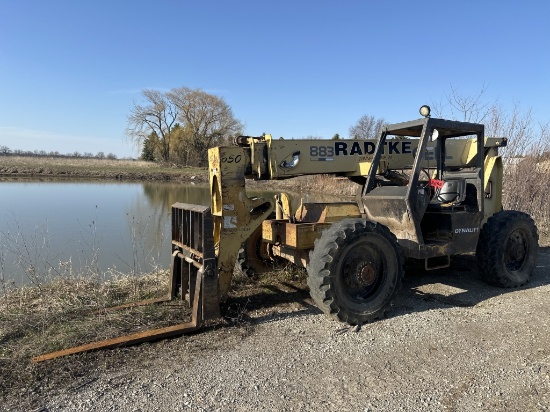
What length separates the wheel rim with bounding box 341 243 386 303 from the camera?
5.23 meters

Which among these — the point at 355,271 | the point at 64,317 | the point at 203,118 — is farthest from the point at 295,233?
the point at 203,118

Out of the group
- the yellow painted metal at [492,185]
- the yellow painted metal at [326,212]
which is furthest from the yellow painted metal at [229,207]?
the yellow painted metal at [492,185]

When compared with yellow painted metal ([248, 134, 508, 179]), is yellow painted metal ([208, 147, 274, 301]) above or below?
below

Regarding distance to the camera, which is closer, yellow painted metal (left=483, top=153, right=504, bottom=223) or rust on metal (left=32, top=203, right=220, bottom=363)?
rust on metal (left=32, top=203, right=220, bottom=363)

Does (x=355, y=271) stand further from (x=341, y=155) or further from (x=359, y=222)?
(x=341, y=155)

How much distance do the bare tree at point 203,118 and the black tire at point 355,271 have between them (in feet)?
161

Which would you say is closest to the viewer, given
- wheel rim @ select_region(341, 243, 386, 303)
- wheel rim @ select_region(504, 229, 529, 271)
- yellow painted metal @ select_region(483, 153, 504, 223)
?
wheel rim @ select_region(341, 243, 386, 303)

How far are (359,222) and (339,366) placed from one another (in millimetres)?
1773

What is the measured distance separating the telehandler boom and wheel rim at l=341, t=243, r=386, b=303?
13mm

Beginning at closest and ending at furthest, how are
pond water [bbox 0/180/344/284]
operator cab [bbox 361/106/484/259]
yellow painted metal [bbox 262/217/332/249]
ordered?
yellow painted metal [bbox 262/217/332/249] < operator cab [bbox 361/106/484/259] < pond water [bbox 0/180/344/284]

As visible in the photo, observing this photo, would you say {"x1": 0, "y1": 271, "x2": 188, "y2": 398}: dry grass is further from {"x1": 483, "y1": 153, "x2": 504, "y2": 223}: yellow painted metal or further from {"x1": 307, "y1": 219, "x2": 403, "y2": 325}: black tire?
{"x1": 483, "y1": 153, "x2": 504, "y2": 223}: yellow painted metal

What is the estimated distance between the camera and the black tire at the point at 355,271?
4977 mm

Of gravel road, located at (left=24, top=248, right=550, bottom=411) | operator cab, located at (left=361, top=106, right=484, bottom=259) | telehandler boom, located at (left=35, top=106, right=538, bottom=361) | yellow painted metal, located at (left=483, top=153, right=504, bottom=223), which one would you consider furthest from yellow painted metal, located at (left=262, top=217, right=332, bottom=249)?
yellow painted metal, located at (left=483, top=153, right=504, bottom=223)

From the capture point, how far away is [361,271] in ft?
17.3
